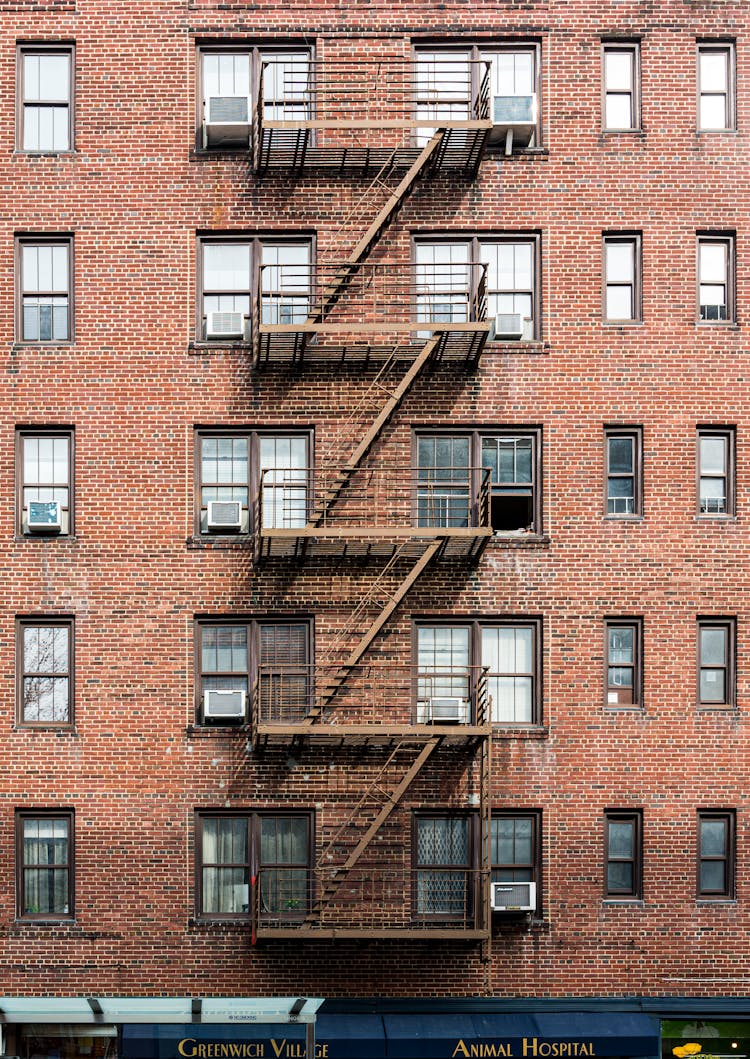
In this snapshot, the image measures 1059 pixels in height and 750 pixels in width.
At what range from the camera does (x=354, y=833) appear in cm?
2278

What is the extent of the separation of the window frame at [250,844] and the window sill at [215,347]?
7.66m

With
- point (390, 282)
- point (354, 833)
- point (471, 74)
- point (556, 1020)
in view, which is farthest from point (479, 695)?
point (471, 74)

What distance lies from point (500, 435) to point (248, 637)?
5455mm

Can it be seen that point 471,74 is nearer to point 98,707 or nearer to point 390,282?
point 390,282

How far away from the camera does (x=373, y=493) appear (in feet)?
76.4

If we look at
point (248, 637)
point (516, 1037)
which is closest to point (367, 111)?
point (248, 637)

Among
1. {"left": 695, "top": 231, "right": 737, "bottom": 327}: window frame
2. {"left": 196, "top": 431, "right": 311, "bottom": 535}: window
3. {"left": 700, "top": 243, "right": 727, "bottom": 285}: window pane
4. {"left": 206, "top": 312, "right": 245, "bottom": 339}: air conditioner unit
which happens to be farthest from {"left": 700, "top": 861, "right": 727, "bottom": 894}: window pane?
{"left": 206, "top": 312, "right": 245, "bottom": 339}: air conditioner unit

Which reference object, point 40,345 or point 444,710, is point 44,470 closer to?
point 40,345

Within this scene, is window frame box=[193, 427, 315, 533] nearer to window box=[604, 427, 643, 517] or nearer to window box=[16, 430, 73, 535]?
window box=[16, 430, 73, 535]

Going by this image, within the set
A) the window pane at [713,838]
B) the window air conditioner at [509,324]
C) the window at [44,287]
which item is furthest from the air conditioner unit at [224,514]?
the window pane at [713,838]

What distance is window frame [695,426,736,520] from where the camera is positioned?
2364 centimetres

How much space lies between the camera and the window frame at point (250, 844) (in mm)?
22750

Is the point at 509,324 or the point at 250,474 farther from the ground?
the point at 509,324

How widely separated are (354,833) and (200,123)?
12303 mm
